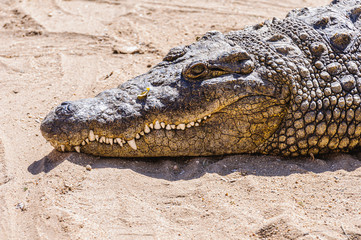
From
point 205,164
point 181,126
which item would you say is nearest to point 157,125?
point 181,126

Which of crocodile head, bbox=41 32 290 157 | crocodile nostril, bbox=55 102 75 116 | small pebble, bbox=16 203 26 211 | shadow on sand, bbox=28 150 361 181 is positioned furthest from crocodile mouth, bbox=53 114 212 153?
small pebble, bbox=16 203 26 211

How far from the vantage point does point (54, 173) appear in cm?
393

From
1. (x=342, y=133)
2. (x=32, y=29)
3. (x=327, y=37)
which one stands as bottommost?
(x=32, y=29)

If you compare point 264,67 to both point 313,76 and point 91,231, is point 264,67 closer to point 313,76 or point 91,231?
point 313,76

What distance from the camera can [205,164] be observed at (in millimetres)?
4215

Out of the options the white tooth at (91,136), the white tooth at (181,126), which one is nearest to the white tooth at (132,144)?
the white tooth at (91,136)

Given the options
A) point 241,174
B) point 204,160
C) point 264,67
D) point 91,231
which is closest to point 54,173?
point 91,231

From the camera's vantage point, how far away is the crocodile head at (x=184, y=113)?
4008 mm

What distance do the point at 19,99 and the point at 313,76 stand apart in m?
4.00

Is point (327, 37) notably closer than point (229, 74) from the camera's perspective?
No

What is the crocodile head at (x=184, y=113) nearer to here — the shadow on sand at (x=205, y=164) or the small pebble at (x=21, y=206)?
the shadow on sand at (x=205, y=164)

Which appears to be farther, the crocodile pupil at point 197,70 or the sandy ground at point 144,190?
the crocodile pupil at point 197,70

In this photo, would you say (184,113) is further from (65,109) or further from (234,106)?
(65,109)

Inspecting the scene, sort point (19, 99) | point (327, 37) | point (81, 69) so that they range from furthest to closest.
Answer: point (81, 69) < point (19, 99) < point (327, 37)
